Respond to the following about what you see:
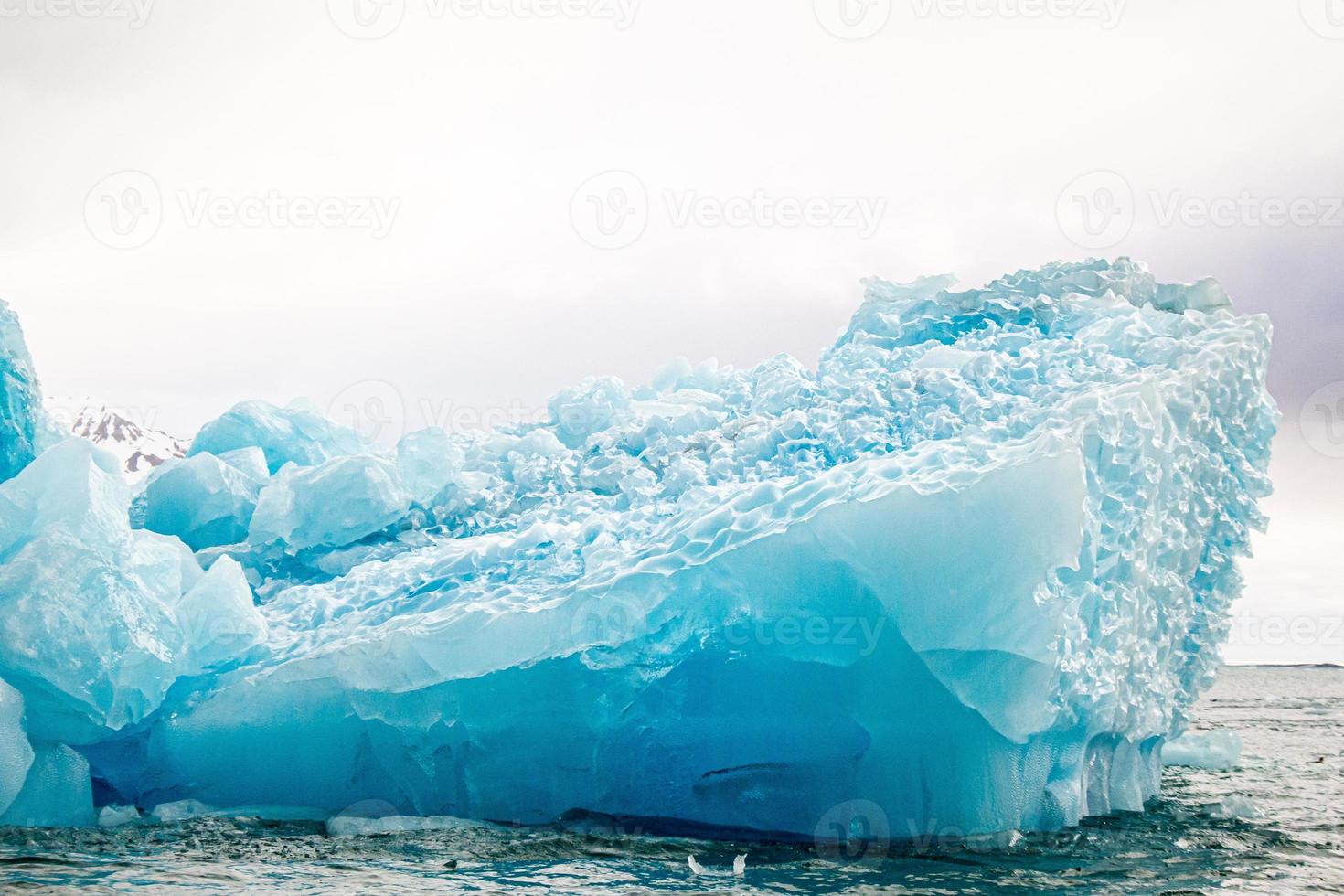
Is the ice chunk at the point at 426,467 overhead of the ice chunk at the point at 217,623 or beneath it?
overhead

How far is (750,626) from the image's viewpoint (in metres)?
7.24

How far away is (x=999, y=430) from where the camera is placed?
7801mm

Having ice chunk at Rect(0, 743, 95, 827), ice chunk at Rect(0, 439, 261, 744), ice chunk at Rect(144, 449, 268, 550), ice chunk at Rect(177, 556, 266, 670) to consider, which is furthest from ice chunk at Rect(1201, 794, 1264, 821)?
ice chunk at Rect(144, 449, 268, 550)

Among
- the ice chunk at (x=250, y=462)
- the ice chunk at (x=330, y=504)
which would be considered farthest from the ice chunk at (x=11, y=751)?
the ice chunk at (x=250, y=462)

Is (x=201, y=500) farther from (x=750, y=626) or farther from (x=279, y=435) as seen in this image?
(x=750, y=626)

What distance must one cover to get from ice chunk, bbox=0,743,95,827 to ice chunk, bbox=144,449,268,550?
338 centimetres

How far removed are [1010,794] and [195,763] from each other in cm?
528

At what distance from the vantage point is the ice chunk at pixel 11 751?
23.6ft

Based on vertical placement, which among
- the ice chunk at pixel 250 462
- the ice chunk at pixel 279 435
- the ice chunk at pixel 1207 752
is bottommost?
the ice chunk at pixel 1207 752

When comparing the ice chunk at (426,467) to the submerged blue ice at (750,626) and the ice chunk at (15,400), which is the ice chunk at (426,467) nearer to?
the submerged blue ice at (750,626)

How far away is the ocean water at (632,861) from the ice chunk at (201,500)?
147 inches

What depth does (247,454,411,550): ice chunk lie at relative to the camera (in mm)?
9969

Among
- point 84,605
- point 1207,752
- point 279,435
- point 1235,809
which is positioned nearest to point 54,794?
point 84,605

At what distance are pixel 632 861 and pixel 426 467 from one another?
4776mm
